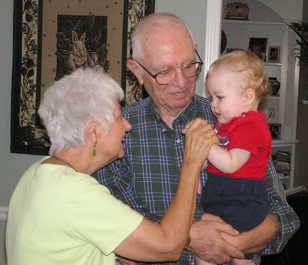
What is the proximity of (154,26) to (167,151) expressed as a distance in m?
0.64

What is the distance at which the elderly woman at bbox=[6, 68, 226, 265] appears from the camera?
39.3 inches

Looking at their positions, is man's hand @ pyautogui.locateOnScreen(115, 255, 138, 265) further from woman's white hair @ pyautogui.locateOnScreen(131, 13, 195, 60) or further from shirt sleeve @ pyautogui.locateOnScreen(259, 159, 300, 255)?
woman's white hair @ pyautogui.locateOnScreen(131, 13, 195, 60)

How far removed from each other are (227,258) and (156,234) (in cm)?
49

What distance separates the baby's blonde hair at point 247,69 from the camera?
4.36 feet

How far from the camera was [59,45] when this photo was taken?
2.41 meters

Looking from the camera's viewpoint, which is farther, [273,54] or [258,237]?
[273,54]

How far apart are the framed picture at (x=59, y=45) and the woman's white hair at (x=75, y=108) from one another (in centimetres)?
121

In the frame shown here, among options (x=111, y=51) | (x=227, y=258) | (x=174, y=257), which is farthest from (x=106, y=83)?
(x=111, y=51)

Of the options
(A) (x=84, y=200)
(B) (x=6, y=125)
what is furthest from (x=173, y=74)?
(B) (x=6, y=125)

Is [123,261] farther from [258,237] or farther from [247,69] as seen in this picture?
[247,69]

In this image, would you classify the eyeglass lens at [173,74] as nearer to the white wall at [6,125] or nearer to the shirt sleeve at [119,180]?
the shirt sleeve at [119,180]

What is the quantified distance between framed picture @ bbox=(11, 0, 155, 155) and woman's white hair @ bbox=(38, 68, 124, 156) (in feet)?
3.97

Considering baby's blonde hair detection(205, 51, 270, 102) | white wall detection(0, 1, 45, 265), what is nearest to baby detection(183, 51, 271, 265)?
baby's blonde hair detection(205, 51, 270, 102)

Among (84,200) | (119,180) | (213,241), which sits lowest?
(213,241)
